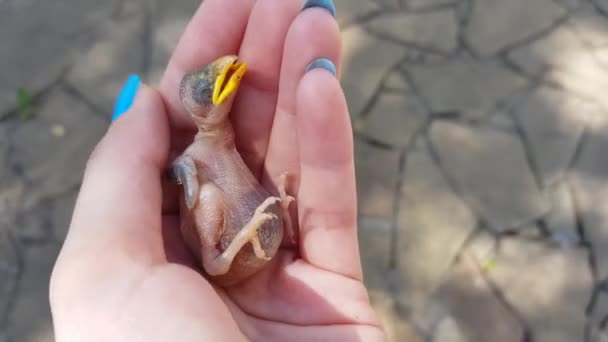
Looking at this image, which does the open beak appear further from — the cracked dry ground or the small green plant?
the small green plant

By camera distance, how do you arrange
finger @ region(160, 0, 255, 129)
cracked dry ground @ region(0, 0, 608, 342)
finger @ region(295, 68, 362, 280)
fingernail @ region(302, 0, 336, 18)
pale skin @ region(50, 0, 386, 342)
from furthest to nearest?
cracked dry ground @ region(0, 0, 608, 342) < finger @ region(160, 0, 255, 129) < fingernail @ region(302, 0, 336, 18) < finger @ region(295, 68, 362, 280) < pale skin @ region(50, 0, 386, 342)

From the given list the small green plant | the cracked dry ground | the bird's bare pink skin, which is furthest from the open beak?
the small green plant

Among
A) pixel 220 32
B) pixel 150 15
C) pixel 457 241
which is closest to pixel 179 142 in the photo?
pixel 220 32

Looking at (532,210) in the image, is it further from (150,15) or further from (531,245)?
(150,15)

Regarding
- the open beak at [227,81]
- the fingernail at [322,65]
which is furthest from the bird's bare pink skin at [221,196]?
the fingernail at [322,65]

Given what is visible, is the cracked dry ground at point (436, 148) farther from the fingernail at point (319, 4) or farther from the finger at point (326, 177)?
the fingernail at point (319, 4)

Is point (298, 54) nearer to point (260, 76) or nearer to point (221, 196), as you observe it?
point (260, 76)
